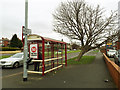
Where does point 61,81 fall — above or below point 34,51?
below

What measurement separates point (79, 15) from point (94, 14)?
1821 millimetres

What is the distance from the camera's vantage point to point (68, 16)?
1394 cm

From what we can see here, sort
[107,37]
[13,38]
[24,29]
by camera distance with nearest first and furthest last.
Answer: [24,29], [107,37], [13,38]

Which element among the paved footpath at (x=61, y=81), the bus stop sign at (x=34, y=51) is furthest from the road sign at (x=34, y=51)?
the paved footpath at (x=61, y=81)

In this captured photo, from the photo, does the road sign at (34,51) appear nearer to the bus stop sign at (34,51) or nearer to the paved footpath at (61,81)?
the bus stop sign at (34,51)

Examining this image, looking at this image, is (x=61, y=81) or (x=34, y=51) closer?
(x=61, y=81)

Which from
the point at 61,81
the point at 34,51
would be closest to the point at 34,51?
the point at 34,51

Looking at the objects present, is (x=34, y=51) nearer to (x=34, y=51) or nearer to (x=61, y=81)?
(x=34, y=51)

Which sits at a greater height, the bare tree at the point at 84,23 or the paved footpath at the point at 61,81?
the bare tree at the point at 84,23

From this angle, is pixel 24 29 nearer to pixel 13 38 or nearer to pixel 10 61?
pixel 10 61

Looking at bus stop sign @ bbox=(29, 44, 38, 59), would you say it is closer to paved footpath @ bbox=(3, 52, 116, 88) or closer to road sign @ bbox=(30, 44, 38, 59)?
road sign @ bbox=(30, 44, 38, 59)

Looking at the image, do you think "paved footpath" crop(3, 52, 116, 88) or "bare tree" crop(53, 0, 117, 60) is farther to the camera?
"bare tree" crop(53, 0, 117, 60)

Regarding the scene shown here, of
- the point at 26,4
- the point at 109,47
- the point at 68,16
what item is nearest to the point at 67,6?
the point at 68,16

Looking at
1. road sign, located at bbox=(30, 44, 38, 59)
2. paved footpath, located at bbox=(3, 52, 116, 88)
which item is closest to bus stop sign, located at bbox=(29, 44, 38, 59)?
road sign, located at bbox=(30, 44, 38, 59)
